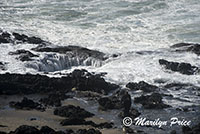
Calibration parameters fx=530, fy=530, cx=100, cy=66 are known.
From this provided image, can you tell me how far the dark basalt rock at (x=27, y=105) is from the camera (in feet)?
60.7

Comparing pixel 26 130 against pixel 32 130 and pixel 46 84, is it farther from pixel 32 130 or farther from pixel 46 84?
pixel 46 84

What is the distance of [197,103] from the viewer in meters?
19.6

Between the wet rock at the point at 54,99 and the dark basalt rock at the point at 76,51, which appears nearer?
the wet rock at the point at 54,99

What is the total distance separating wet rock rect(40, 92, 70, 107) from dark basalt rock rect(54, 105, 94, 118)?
85cm

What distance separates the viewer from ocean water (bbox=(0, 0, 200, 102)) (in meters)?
24.8

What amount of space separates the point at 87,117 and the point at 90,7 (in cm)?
2725

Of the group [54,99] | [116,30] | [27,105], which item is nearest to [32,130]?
[27,105]

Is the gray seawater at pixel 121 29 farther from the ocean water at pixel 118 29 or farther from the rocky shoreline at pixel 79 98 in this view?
the rocky shoreline at pixel 79 98

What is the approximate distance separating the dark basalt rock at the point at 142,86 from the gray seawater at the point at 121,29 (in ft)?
2.94

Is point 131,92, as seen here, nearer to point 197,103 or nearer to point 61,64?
point 197,103

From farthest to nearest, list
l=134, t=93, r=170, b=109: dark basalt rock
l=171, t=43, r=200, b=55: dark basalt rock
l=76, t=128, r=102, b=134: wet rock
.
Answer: l=171, t=43, r=200, b=55: dark basalt rock < l=134, t=93, r=170, b=109: dark basalt rock < l=76, t=128, r=102, b=134: wet rock

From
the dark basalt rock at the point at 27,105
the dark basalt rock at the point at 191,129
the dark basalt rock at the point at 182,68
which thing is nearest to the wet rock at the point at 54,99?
the dark basalt rock at the point at 27,105

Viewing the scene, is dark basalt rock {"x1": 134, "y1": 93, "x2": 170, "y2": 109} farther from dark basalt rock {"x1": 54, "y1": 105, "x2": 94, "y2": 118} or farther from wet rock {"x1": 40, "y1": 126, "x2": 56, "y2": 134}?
wet rock {"x1": 40, "y1": 126, "x2": 56, "y2": 134}

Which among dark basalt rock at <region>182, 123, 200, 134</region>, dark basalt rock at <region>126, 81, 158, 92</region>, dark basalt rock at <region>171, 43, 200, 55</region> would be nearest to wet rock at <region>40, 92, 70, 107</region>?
dark basalt rock at <region>126, 81, 158, 92</region>
